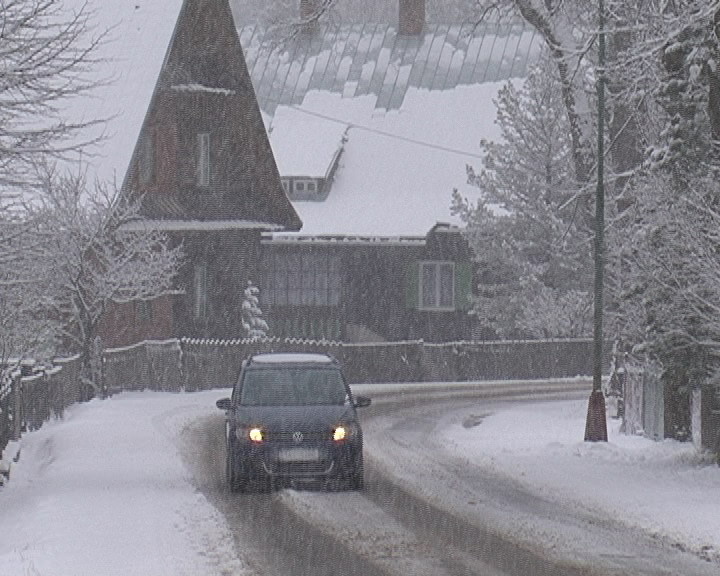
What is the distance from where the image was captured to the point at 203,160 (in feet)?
157

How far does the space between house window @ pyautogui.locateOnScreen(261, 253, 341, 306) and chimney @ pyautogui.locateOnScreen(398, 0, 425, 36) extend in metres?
12.5

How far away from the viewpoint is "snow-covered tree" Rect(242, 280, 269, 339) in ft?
156

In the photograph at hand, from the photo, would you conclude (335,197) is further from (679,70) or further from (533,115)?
(679,70)

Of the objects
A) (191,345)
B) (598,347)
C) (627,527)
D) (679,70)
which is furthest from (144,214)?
(627,527)

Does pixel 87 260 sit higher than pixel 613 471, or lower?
higher

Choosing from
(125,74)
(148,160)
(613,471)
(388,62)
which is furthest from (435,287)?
(613,471)

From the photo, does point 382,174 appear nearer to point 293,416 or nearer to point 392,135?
point 392,135

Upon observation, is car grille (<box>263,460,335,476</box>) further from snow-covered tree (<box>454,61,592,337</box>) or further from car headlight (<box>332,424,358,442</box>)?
snow-covered tree (<box>454,61,592,337</box>)

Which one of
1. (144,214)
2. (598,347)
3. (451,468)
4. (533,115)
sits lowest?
(451,468)

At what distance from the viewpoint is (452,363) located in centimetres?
4900

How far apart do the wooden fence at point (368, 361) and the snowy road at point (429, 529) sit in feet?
52.5

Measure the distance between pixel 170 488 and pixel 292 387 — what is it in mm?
2177

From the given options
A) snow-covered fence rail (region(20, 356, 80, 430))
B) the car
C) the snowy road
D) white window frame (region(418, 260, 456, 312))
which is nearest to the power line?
white window frame (region(418, 260, 456, 312))

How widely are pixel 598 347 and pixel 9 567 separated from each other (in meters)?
15.2
